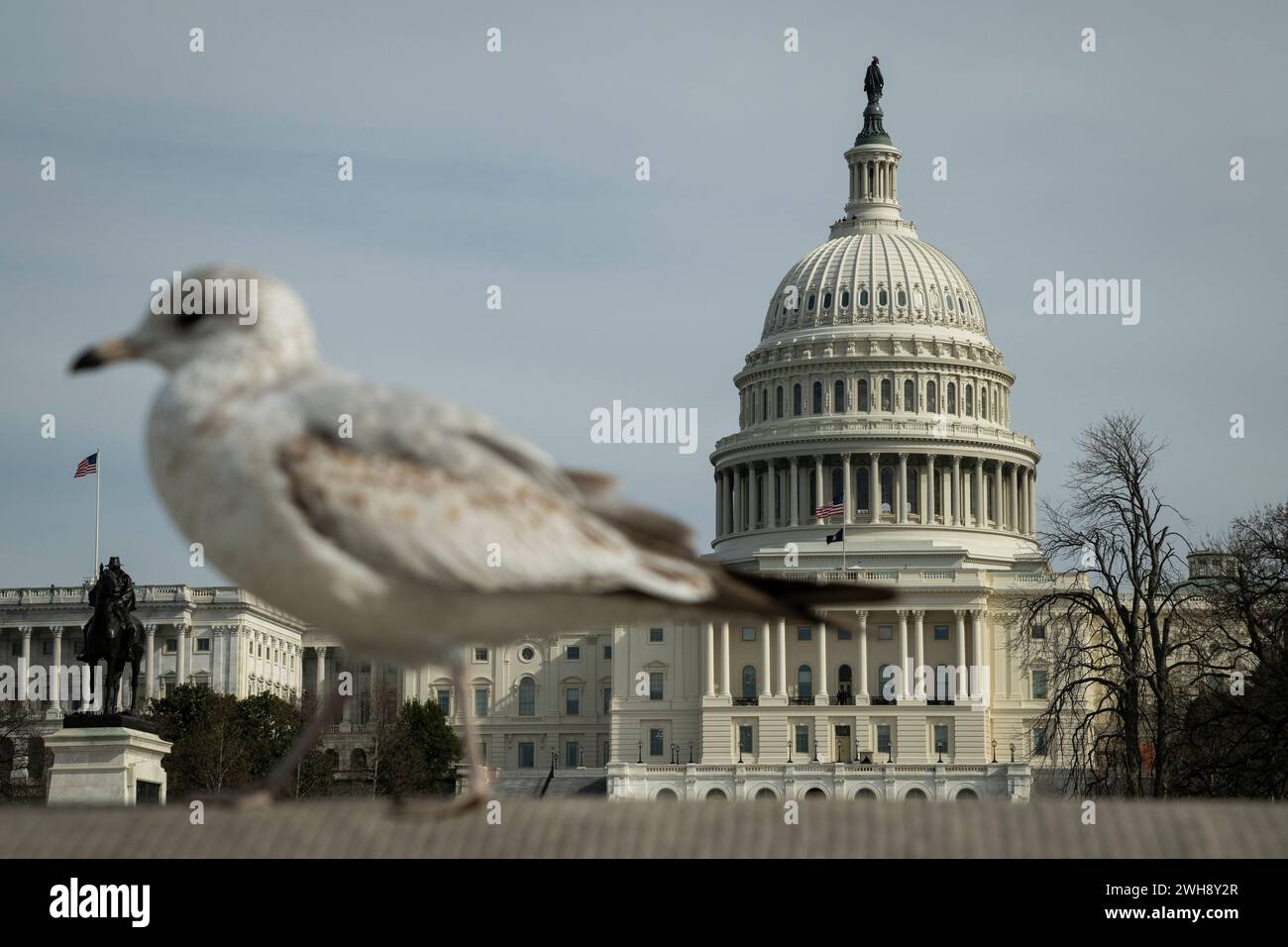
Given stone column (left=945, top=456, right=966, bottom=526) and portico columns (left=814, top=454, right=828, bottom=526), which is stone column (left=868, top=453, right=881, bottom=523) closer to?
portico columns (left=814, top=454, right=828, bottom=526)

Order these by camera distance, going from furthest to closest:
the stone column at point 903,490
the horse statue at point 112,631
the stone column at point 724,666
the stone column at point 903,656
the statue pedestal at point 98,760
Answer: the stone column at point 903,490, the stone column at point 724,666, the stone column at point 903,656, the horse statue at point 112,631, the statue pedestal at point 98,760

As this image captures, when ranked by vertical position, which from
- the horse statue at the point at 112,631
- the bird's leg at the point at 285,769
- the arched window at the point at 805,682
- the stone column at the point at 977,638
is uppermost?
the stone column at the point at 977,638

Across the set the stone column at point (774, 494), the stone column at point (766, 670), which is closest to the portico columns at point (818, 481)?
the stone column at point (774, 494)

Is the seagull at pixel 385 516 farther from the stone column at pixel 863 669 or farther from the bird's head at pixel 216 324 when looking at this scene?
the stone column at pixel 863 669

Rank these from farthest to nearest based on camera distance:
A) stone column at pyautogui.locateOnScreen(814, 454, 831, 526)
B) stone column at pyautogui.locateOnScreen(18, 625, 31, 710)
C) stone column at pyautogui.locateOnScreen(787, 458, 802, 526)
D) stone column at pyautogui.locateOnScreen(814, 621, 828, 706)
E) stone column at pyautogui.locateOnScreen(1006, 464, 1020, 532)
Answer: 1. stone column at pyautogui.locateOnScreen(1006, 464, 1020, 532)
2. stone column at pyautogui.locateOnScreen(787, 458, 802, 526)
3. stone column at pyautogui.locateOnScreen(814, 454, 831, 526)
4. stone column at pyautogui.locateOnScreen(814, 621, 828, 706)
5. stone column at pyautogui.locateOnScreen(18, 625, 31, 710)

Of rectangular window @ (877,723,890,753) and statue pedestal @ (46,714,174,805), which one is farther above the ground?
rectangular window @ (877,723,890,753)

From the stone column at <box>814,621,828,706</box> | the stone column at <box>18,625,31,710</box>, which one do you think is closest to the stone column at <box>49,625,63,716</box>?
the stone column at <box>18,625,31,710</box>
